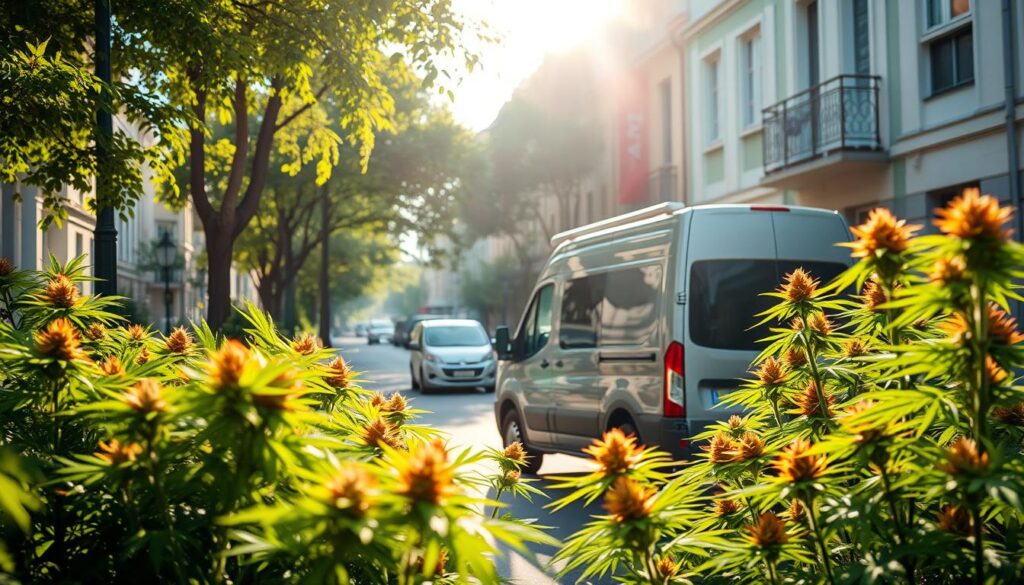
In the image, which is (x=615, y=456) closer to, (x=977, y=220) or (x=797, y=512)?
(x=797, y=512)

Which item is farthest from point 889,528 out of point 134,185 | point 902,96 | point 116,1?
point 902,96

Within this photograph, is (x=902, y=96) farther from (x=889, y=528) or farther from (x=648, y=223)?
(x=889, y=528)

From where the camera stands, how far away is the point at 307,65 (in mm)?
11516

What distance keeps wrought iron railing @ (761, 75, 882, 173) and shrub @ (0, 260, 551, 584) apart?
57.3 feet

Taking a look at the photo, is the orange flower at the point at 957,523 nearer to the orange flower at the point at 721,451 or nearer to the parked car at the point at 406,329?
the orange flower at the point at 721,451

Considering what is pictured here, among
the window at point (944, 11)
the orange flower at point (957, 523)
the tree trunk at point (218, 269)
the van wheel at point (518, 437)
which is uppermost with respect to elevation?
the window at point (944, 11)

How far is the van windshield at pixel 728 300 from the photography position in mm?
8117

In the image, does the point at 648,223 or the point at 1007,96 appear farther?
the point at 1007,96

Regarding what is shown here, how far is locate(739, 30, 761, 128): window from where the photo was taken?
23688mm

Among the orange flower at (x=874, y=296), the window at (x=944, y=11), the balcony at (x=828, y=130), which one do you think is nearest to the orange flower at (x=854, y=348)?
the orange flower at (x=874, y=296)

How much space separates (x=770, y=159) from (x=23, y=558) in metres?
20.7

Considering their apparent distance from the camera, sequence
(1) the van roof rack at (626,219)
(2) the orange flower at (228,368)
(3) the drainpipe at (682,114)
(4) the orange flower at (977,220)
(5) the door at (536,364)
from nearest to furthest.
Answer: (2) the orange flower at (228,368) < (4) the orange flower at (977,220) < (1) the van roof rack at (626,219) < (5) the door at (536,364) < (3) the drainpipe at (682,114)

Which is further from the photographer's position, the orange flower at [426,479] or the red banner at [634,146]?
the red banner at [634,146]

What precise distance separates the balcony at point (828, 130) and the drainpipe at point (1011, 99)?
332cm
